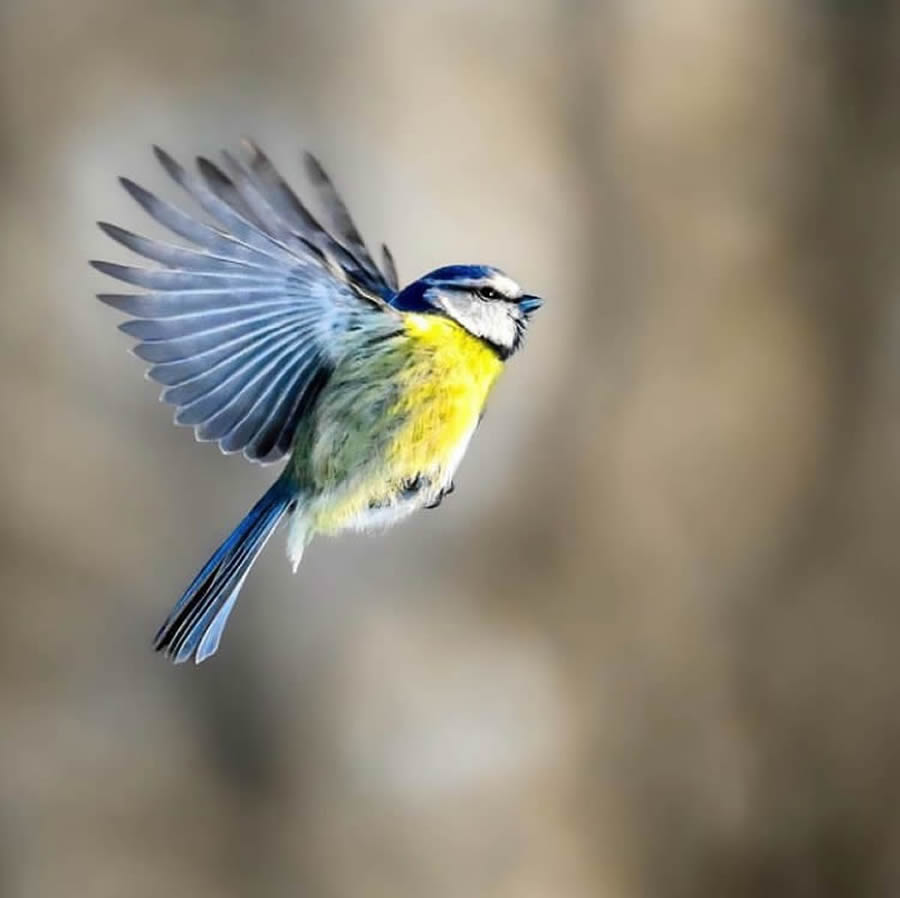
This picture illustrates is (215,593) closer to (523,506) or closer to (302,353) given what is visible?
(302,353)

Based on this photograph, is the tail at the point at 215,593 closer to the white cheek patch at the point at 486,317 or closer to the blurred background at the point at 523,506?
the white cheek patch at the point at 486,317

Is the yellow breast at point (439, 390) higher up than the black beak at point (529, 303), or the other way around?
the black beak at point (529, 303)

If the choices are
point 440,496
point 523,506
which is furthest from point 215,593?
point 523,506

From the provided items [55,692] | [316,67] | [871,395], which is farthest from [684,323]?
[55,692]

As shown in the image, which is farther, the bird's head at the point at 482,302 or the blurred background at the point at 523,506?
the blurred background at the point at 523,506

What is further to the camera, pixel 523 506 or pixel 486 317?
pixel 523 506

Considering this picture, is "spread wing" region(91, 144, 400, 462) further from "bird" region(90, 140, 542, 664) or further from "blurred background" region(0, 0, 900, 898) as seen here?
"blurred background" region(0, 0, 900, 898)

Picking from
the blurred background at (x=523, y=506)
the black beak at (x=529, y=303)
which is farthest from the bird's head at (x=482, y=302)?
the blurred background at (x=523, y=506)

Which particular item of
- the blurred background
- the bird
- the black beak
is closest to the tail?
the bird

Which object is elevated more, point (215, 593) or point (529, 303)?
point (529, 303)
